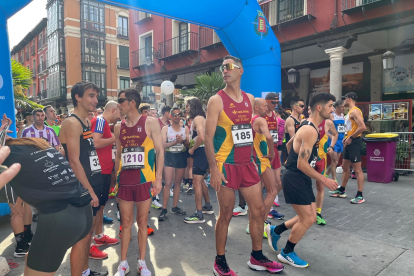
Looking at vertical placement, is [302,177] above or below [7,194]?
below

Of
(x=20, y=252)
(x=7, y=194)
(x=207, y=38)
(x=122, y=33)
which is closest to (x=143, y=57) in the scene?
(x=207, y=38)

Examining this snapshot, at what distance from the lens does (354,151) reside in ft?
19.7

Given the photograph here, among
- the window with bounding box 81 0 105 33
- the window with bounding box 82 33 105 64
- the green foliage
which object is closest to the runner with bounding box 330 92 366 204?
the green foliage

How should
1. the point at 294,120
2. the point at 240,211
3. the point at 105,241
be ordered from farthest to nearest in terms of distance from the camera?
1. the point at 294,120
2. the point at 240,211
3. the point at 105,241

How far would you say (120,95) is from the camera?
10.8 ft

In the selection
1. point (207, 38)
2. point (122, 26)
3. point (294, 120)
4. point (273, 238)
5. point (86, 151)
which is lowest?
point (273, 238)

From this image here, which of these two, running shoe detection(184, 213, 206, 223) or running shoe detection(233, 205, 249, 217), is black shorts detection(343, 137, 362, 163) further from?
running shoe detection(184, 213, 206, 223)

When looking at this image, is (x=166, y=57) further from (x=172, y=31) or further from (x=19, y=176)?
(x=19, y=176)

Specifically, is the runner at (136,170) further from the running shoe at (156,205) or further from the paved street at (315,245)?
the running shoe at (156,205)

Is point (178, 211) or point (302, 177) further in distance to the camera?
point (178, 211)

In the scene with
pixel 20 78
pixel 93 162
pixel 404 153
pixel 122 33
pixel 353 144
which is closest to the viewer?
pixel 93 162

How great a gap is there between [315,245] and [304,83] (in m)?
12.5

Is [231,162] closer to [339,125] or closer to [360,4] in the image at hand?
[339,125]

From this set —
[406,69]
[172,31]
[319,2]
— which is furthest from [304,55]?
[172,31]
